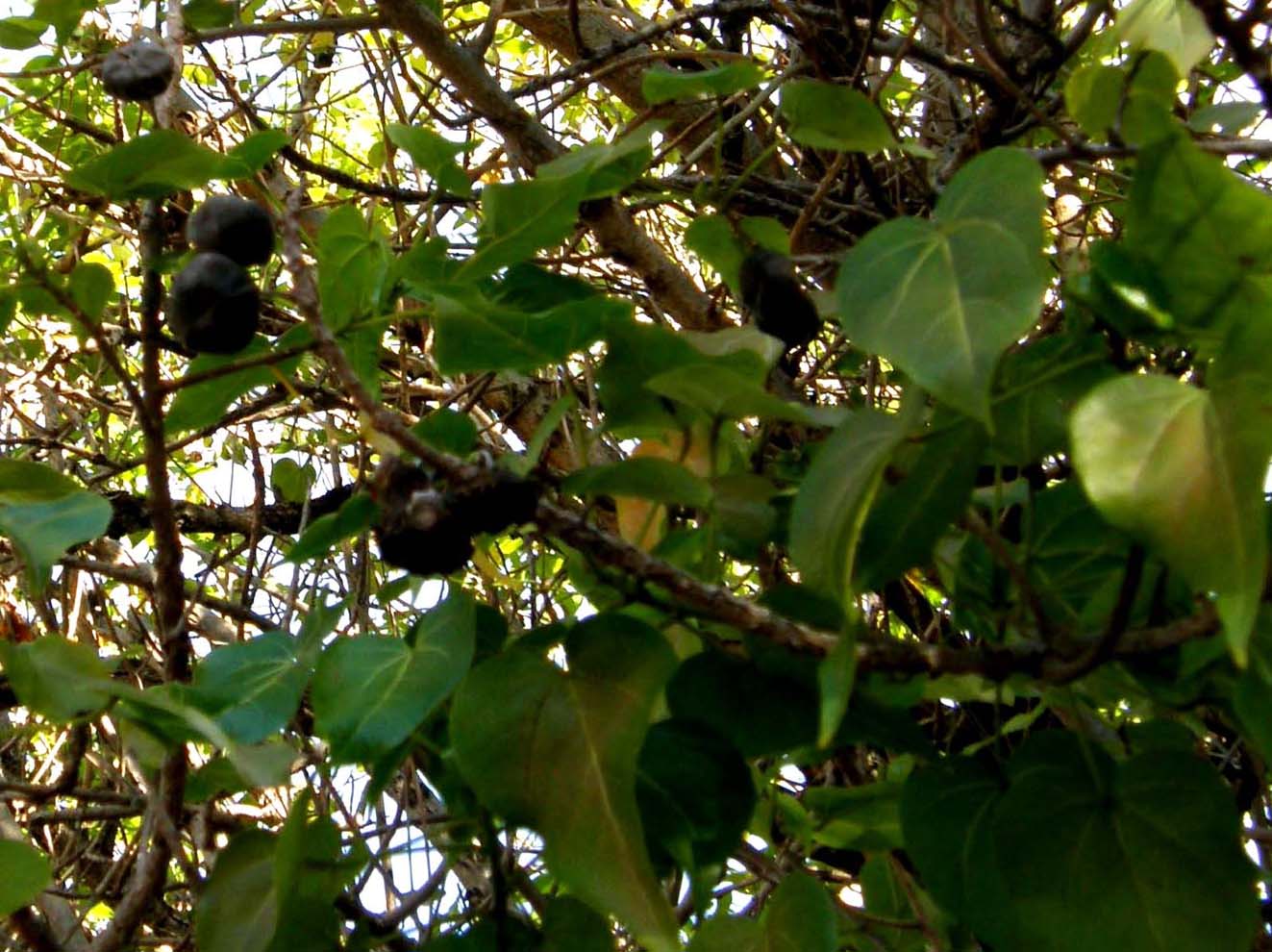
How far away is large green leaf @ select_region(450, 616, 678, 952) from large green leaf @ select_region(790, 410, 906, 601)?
83 millimetres

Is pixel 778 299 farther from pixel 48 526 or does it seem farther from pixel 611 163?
pixel 48 526

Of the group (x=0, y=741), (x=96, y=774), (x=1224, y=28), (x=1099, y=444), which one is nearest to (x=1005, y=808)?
(x=1099, y=444)

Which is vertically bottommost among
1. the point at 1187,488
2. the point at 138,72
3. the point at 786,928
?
the point at 786,928

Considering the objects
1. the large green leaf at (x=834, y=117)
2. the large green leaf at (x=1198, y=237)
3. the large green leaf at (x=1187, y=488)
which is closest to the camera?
the large green leaf at (x=1187, y=488)

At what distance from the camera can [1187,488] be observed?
1.32 ft

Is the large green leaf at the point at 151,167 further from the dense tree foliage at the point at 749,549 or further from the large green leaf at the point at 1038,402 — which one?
the large green leaf at the point at 1038,402

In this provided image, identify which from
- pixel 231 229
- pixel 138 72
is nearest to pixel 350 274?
pixel 231 229

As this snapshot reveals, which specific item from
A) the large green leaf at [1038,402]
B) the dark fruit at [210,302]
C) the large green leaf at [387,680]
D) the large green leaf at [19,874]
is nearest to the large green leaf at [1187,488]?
the large green leaf at [1038,402]

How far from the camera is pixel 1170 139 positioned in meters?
0.50

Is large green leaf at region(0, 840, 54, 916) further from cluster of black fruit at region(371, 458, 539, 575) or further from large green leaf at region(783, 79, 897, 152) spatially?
large green leaf at region(783, 79, 897, 152)

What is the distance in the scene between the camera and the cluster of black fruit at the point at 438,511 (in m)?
0.46

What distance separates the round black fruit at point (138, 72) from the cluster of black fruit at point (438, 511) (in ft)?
1.14

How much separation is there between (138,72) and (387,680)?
1.21 ft

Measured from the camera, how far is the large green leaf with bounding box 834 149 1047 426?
427 millimetres
